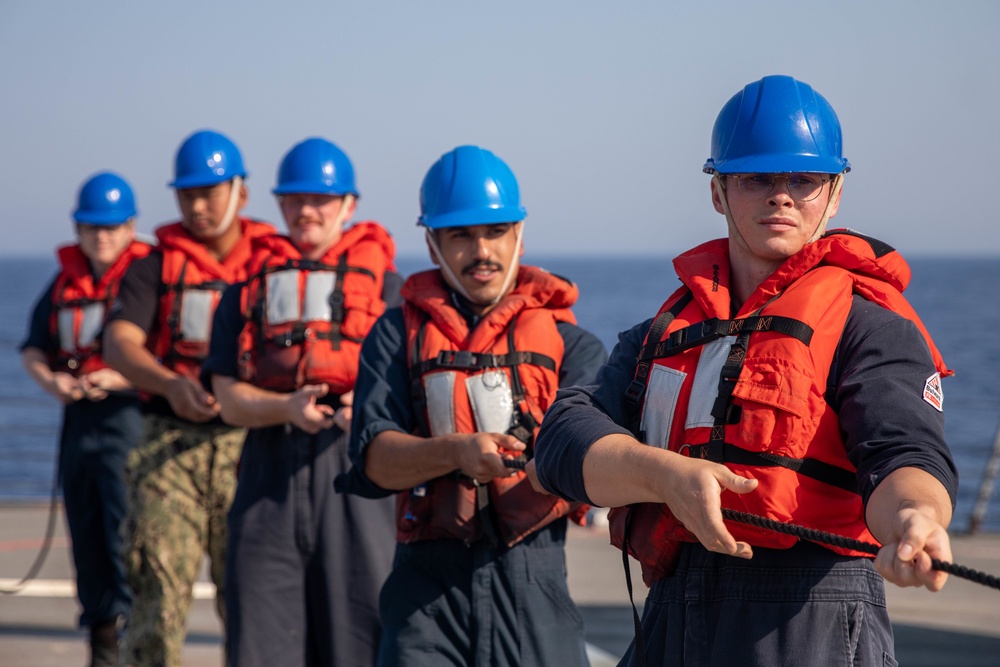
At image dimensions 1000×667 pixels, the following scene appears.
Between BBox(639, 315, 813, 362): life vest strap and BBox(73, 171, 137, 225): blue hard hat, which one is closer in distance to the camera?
BBox(639, 315, 813, 362): life vest strap

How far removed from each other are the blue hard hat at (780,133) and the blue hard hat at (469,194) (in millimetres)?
1426

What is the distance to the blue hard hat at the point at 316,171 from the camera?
5.32m

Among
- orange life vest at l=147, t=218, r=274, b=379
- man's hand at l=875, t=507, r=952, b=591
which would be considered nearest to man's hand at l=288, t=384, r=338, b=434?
orange life vest at l=147, t=218, r=274, b=379

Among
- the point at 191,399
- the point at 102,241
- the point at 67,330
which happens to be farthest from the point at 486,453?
the point at 102,241

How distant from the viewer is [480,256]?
4.05 meters

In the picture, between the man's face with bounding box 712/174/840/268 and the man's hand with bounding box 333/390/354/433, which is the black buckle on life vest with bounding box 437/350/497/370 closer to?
the man's hand with bounding box 333/390/354/433

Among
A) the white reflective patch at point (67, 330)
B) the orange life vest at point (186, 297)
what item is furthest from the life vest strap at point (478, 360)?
the white reflective patch at point (67, 330)

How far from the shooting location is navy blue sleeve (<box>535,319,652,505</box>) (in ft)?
8.67

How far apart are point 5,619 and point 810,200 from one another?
6.29 metres

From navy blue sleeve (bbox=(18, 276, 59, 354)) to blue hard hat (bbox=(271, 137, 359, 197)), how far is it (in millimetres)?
2552

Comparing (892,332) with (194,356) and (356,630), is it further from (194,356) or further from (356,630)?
(194,356)

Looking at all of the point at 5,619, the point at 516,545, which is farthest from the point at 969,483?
the point at 516,545

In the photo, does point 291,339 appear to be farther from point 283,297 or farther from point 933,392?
point 933,392

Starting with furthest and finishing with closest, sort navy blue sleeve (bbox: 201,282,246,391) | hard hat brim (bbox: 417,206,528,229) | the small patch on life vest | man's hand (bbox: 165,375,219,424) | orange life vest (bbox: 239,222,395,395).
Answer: man's hand (bbox: 165,375,219,424)
navy blue sleeve (bbox: 201,282,246,391)
orange life vest (bbox: 239,222,395,395)
hard hat brim (bbox: 417,206,528,229)
the small patch on life vest
